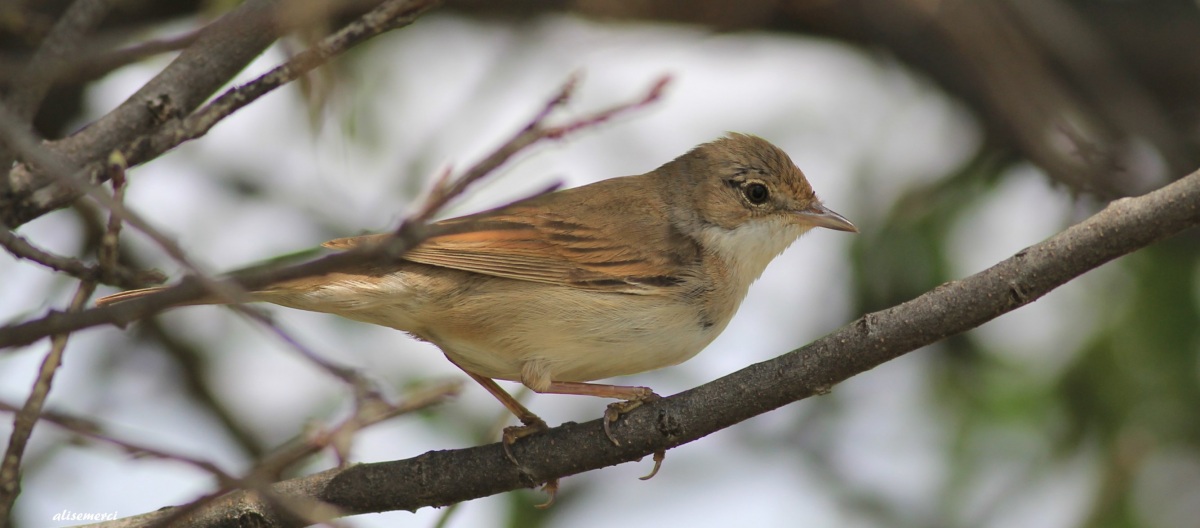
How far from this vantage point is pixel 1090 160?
4.59 m

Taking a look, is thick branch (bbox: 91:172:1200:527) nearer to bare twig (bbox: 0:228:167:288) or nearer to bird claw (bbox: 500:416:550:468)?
bird claw (bbox: 500:416:550:468)

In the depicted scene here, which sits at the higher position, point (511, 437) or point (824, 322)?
point (824, 322)

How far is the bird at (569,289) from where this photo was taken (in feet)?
14.5

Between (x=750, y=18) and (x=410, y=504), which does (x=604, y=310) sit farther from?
(x=750, y=18)

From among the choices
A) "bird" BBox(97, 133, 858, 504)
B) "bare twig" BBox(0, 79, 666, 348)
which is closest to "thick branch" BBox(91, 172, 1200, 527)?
"bird" BBox(97, 133, 858, 504)

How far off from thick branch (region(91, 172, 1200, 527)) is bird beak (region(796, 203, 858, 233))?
1941 mm

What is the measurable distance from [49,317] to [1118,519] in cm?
514

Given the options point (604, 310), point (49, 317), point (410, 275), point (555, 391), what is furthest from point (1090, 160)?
point (49, 317)

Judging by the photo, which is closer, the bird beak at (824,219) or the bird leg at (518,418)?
the bird leg at (518,418)

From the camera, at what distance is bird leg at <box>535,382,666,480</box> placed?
3.74 metres

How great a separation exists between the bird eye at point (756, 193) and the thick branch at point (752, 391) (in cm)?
194

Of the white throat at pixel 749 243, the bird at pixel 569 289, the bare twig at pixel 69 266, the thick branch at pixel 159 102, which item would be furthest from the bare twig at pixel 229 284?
the white throat at pixel 749 243

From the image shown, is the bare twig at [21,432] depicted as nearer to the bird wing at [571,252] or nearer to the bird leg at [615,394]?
the bird wing at [571,252]

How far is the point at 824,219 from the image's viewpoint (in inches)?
207
